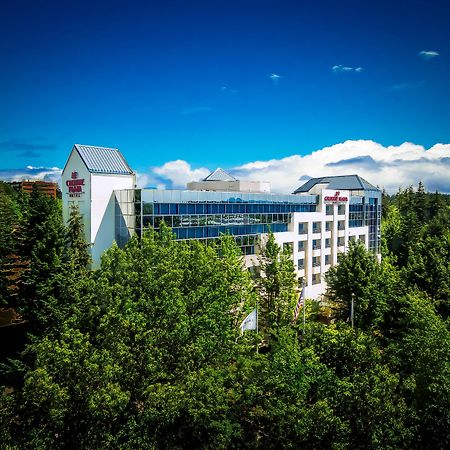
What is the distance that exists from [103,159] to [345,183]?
45905mm

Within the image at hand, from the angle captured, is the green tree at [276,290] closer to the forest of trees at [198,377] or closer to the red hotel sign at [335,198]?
the forest of trees at [198,377]

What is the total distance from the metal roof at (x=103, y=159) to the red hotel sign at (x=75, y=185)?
2.10 metres

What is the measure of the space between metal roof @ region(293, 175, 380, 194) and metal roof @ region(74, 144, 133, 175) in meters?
39.4

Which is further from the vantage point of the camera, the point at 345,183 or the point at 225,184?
the point at 345,183

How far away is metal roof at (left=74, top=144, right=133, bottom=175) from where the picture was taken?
4362 centimetres

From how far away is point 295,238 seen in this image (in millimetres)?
59312

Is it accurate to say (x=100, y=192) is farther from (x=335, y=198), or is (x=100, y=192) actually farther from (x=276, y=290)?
(x=335, y=198)

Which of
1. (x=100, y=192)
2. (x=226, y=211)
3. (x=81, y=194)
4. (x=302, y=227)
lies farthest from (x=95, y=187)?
(x=302, y=227)

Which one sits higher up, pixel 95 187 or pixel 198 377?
pixel 95 187

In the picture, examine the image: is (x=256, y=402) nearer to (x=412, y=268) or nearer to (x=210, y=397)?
(x=210, y=397)

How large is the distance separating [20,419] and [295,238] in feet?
146

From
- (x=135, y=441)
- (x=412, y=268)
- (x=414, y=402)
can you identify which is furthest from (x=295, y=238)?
(x=135, y=441)

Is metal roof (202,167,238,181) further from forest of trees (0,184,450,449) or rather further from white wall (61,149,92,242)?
forest of trees (0,184,450,449)

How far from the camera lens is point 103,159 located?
4519 centimetres
